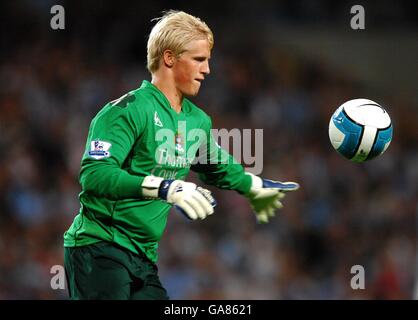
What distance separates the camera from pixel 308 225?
10672mm

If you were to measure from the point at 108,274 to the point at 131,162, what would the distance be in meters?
0.62

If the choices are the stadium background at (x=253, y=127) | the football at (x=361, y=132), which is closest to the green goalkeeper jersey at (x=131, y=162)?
the football at (x=361, y=132)

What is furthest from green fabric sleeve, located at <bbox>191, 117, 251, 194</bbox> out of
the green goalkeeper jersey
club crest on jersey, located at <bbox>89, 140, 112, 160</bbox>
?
club crest on jersey, located at <bbox>89, 140, 112, 160</bbox>

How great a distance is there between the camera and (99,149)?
4367mm

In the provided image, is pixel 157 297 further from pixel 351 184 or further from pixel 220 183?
pixel 351 184

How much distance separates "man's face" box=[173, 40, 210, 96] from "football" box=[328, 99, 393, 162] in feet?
3.84

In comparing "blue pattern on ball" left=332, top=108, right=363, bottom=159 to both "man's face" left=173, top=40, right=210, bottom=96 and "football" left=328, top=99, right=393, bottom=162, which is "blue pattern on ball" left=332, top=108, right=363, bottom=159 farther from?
"man's face" left=173, top=40, right=210, bottom=96

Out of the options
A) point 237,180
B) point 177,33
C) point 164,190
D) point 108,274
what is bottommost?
point 108,274

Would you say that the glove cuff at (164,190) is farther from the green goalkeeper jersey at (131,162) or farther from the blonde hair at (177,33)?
the blonde hair at (177,33)

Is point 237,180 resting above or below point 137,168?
below

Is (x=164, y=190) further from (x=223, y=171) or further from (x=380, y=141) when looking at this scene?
(x=380, y=141)

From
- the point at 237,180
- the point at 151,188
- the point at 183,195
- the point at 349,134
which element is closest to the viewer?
the point at 183,195

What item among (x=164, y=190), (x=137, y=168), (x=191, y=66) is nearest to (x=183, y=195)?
(x=164, y=190)

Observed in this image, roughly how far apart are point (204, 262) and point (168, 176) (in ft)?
17.3
